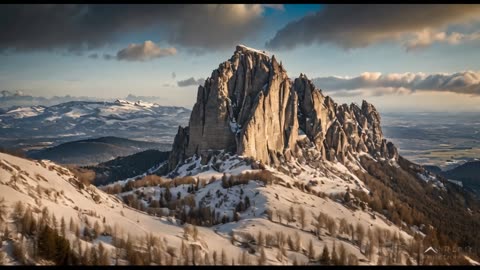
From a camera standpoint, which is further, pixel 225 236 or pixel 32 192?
pixel 225 236

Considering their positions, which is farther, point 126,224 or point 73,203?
point 126,224

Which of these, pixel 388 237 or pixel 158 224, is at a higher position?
pixel 158 224

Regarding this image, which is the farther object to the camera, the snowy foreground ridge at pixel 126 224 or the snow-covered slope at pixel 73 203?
the snow-covered slope at pixel 73 203

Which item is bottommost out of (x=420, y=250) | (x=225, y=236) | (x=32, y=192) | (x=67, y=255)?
(x=420, y=250)

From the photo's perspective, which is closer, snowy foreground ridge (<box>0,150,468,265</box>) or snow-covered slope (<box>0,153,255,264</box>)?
snowy foreground ridge (<box>0,150,468,265</box>)

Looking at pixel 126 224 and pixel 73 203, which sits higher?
pixel 73 203
